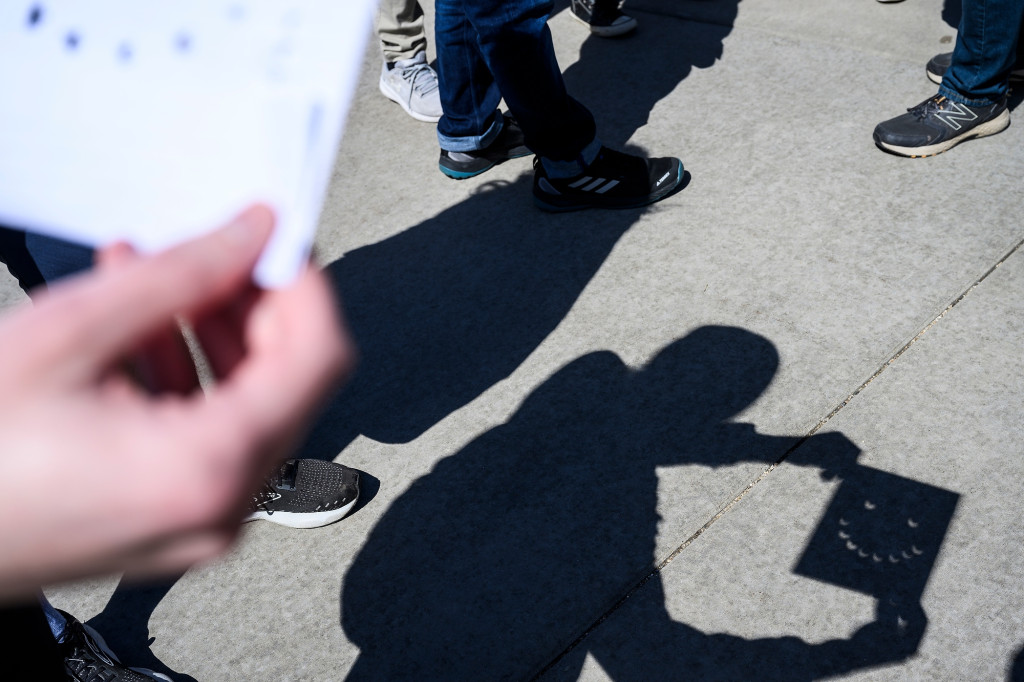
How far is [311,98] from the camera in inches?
22.4

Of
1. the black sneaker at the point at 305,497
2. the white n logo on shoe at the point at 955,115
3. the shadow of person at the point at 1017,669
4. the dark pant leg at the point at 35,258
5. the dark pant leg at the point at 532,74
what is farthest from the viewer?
the white n logo on shoe at the point at 955,115

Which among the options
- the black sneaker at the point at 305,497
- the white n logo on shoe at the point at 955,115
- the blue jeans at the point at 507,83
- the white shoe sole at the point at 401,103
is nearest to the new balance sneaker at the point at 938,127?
the white n logo on shoe at the point at 955,115

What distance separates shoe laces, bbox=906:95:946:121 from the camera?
313cm

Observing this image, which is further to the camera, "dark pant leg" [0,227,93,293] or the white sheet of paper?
"dark pant leg" [0,227,93,293]

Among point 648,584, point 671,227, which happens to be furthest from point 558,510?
point 671,227

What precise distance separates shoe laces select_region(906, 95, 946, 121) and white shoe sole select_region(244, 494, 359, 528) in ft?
8.27

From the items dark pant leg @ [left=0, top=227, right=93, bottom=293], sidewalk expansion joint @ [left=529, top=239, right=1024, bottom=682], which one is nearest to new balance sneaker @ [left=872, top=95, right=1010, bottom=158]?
sidewalk expansion joint @ [left=529, top=239, right=1024, bottom=682]

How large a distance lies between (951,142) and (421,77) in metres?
2.29

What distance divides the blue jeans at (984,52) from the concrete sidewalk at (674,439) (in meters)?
0.22

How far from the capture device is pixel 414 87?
392 centimetres

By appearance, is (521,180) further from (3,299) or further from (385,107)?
(3,299)

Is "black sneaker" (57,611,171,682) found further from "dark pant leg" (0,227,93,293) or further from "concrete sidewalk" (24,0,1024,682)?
"dark pant leg" (0,227,93,293)

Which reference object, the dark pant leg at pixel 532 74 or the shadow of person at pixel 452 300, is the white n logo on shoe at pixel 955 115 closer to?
the shadow of person at pixel 452 300

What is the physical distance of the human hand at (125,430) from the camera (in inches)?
15.5
